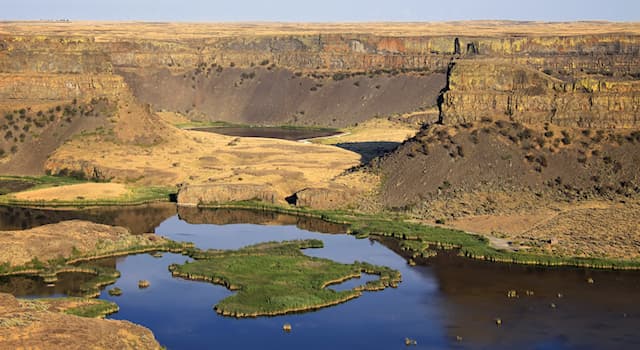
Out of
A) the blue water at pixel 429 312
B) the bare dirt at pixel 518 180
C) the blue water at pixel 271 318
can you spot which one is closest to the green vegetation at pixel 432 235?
the blue water at pixel 429 312

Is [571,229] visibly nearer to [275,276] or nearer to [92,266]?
[275,276]

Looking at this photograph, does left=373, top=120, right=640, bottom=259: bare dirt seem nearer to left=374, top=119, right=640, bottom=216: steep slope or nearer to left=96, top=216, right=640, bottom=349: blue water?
left=374, top=119, right=640, bottom=216: steep slope

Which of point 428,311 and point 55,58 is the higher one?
point 55,58

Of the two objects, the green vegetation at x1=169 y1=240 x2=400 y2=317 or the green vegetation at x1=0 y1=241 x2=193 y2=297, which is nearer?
the green vegetation at x1=169 y1=240 x2=400 y2=317

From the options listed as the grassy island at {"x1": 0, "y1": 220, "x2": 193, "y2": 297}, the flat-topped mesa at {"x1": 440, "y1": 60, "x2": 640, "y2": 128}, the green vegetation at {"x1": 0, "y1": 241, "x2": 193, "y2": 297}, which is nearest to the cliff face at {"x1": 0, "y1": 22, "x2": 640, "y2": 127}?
the flat-topped mesa at {"x1": 440, "y1": 60, "x2": 640, "y2": 128}

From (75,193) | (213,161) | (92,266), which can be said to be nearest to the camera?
(92,266)

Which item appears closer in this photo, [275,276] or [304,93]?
[275,276]

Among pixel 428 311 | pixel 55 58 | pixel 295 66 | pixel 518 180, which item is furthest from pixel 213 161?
pixel 295 66

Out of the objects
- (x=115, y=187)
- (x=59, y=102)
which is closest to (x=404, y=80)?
(x=59, y=102)

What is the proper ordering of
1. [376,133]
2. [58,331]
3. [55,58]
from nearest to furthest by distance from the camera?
[58,331] < [55,58] < [376,133]
